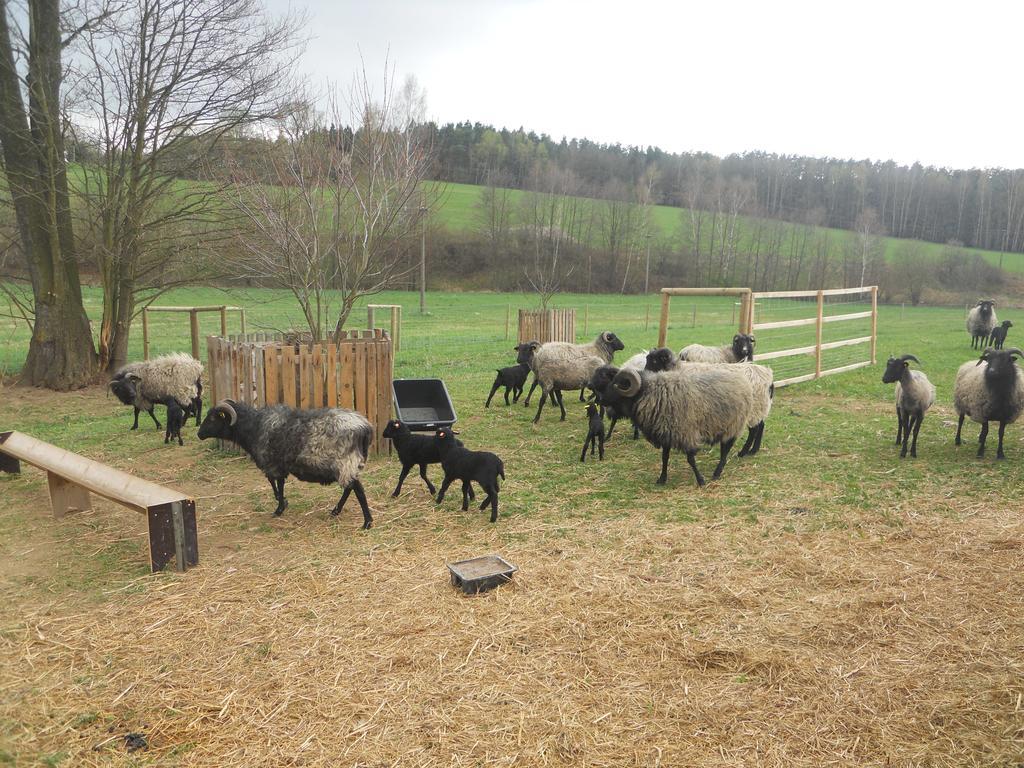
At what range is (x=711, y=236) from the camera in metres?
64.9

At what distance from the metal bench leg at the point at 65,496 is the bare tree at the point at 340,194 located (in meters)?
3.54

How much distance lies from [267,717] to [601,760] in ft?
5.72

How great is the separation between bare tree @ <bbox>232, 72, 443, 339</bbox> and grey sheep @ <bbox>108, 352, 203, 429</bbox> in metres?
2.05

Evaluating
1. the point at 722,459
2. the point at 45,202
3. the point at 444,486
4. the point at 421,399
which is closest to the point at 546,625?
the point at 444,486

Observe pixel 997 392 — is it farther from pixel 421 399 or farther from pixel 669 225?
pixel 669 225

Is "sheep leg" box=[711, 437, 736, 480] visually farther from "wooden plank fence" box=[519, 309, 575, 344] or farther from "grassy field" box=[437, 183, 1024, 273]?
"grassy field" box=[437, 183, 1024, 273]

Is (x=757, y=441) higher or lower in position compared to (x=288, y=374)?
lower

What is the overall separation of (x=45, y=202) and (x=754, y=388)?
13.8 meters

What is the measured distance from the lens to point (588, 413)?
8469 millimetres

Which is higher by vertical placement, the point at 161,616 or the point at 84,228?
the point at 84,228

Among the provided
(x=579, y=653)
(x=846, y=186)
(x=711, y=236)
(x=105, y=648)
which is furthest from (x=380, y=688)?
(x=846, y=186)

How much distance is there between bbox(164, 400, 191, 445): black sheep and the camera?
9359mm

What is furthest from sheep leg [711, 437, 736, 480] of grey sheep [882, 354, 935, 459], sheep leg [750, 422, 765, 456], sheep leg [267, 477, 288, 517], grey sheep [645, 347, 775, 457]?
sheep leg [267, 477, 288, 517]

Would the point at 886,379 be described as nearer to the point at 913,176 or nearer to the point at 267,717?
the point at 267,717
